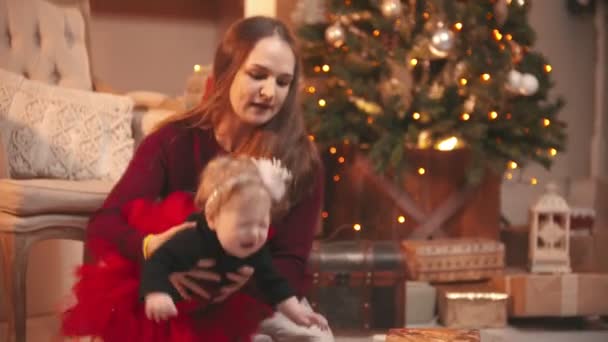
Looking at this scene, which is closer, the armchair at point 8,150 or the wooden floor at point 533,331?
the armchair at point 8,150

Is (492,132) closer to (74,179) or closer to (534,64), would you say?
(534,64)

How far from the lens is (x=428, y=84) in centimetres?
266

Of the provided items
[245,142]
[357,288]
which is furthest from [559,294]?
[245,142]

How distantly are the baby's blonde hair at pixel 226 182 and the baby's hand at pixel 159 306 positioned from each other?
0.38ft

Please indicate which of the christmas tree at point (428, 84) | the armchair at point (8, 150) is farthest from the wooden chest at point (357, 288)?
the armchair at point (8, 150)

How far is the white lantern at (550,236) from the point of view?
2.44 metres

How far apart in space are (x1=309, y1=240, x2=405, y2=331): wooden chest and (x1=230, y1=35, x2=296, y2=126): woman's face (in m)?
1.07

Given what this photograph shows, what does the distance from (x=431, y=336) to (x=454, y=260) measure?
1223 millimetres

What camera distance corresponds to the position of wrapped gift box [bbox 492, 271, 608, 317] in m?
2.32

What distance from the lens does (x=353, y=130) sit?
2514 millimetres

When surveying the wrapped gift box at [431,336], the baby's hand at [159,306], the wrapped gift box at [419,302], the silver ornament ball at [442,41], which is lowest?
the wrapped gift box at [419,302]

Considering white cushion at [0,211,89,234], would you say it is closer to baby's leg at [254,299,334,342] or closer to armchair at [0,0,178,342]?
armchair at [0,0,178,342]

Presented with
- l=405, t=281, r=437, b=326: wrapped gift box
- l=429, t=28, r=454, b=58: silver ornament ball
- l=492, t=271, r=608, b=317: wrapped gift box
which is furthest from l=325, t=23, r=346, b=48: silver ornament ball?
l=492, t=271, r=608, b=317: wrapped gift box

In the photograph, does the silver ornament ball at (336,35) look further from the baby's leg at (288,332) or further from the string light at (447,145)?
the baby's leg at (288,332)
